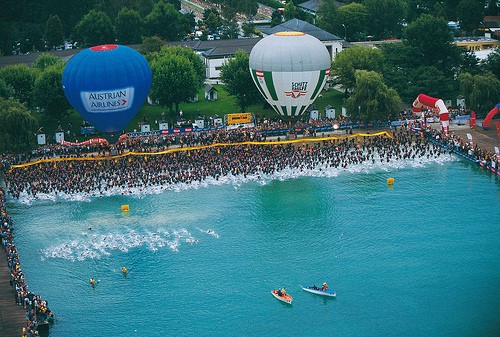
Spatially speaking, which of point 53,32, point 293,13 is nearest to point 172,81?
point 53,32

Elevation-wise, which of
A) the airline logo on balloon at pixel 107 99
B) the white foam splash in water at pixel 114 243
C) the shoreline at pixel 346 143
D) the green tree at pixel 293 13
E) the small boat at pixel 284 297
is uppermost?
the green tree at pixel 293 13

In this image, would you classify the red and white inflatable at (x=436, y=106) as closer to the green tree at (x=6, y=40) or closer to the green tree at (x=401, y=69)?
the green tree at (x=401, y=69)

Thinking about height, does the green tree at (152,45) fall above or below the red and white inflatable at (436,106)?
above

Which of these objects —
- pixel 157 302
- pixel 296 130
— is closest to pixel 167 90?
pixel 296 130

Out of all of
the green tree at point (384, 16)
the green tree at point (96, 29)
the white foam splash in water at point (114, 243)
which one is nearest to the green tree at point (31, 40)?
the green tree at point (96, 29)

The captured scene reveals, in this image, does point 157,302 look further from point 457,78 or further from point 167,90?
point 457,78

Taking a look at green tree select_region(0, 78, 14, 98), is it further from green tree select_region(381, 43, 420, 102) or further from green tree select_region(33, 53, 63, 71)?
green tree select_region(381, 43, 420, 102)

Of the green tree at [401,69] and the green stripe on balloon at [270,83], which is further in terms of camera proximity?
the green tree at [401,69]
